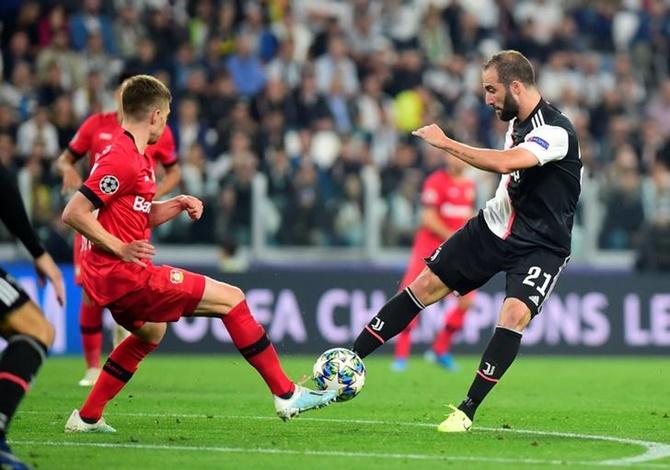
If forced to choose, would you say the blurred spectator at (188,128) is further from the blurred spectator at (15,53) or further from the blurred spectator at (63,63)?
the blurred spectator at (15,53)

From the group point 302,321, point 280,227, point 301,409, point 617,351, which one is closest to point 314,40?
point 280,227

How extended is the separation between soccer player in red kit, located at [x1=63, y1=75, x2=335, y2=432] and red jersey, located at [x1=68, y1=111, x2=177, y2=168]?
11.7 feet

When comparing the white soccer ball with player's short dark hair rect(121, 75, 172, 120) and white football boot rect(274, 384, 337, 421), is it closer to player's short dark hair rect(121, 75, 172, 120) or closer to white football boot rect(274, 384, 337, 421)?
white football boot rect(274, 384, 337, 421)

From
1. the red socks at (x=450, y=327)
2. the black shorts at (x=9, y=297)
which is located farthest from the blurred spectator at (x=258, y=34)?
the black shorts at (x=9, y=297)

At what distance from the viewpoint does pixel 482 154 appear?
8.93m

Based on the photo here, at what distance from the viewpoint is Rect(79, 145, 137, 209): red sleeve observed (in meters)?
8.29

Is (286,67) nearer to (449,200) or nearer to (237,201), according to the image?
(237,201)

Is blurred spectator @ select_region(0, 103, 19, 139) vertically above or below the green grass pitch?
below

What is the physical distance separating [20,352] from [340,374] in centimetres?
→ 275

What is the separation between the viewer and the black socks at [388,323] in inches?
383

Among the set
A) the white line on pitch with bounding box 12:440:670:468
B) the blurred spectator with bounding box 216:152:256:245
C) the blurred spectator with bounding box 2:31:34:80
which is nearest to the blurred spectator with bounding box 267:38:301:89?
the blurred spectator with bounding box 216:152:256:245

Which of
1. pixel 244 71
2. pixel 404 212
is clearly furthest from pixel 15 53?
pixel 404 212

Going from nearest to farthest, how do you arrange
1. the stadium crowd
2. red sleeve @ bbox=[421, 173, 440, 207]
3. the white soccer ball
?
the white soccer ball, red sleeve @ bbox=[421, 173, 440, 207], the stadium crowd

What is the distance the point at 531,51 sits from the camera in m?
23.8
